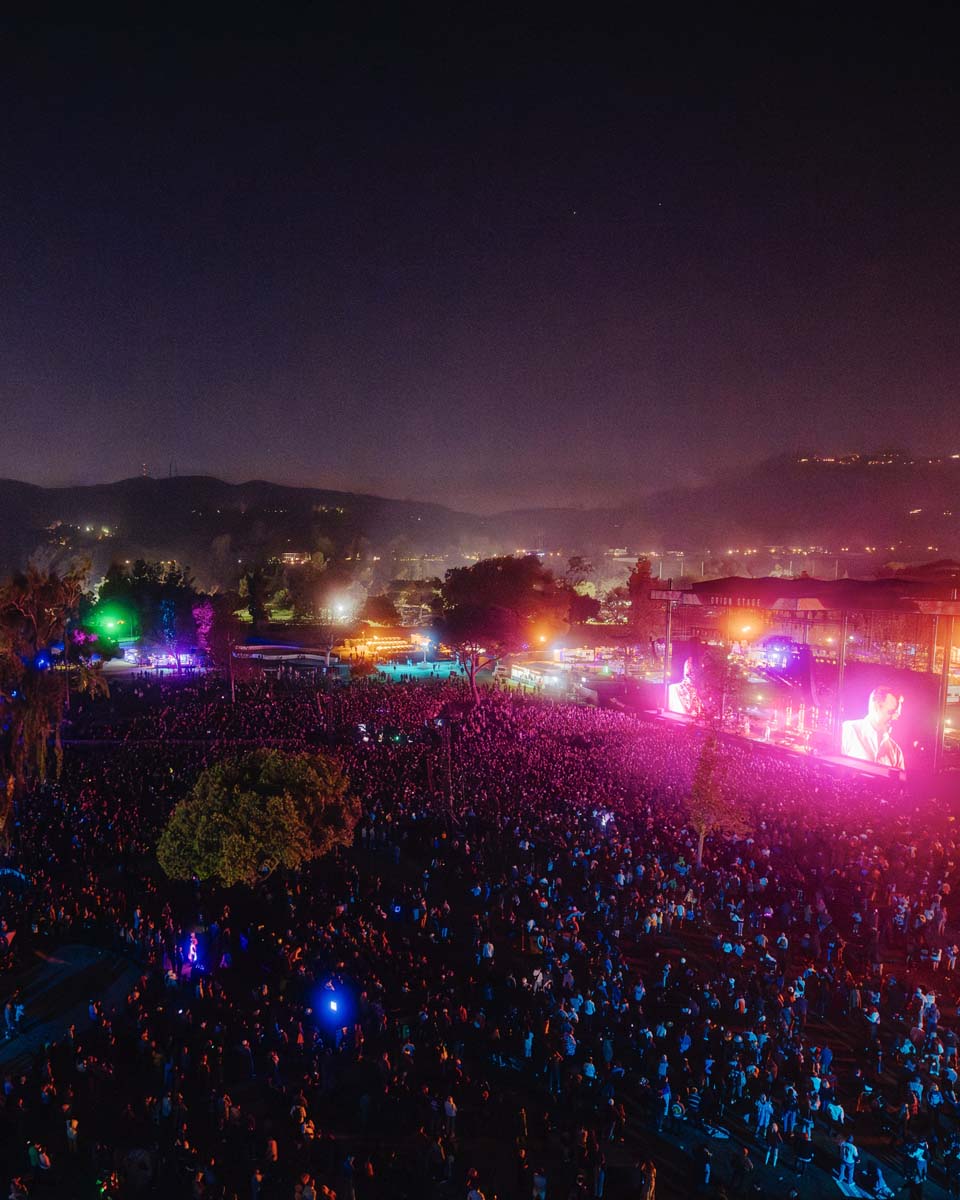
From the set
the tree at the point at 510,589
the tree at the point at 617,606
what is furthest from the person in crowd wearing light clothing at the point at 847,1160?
the tree at the point at 617,606

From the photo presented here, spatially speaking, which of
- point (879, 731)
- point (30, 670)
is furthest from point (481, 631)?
point (30, 670)

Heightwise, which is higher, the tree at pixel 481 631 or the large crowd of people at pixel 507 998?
the tree at pixel 481 631

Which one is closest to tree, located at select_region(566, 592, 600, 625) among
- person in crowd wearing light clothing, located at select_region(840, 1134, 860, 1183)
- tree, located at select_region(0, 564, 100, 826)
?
tree, located at select_region(0, 564, 100, 826)

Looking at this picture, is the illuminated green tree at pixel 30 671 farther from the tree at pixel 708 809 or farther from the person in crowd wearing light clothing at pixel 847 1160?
the person in crowd wearing light clothing at pixel 847 1160

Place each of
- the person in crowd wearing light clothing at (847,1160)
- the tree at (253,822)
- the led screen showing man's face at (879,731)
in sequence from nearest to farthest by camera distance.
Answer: the person in crowd wearing light clothing at (847,1160)
the tree at (253,822)
the led screen showing man's face at (879,731)

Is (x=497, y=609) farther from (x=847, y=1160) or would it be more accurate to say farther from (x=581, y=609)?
(x=847, y=1160)

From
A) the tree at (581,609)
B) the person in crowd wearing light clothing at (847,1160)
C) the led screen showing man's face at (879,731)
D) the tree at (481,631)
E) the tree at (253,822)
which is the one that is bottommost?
the person in crowd wearing light clothing at (847,1160)

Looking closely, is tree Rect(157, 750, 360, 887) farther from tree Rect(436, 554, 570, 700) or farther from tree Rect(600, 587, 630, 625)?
tree Rect(600, 587, 630, 625)
